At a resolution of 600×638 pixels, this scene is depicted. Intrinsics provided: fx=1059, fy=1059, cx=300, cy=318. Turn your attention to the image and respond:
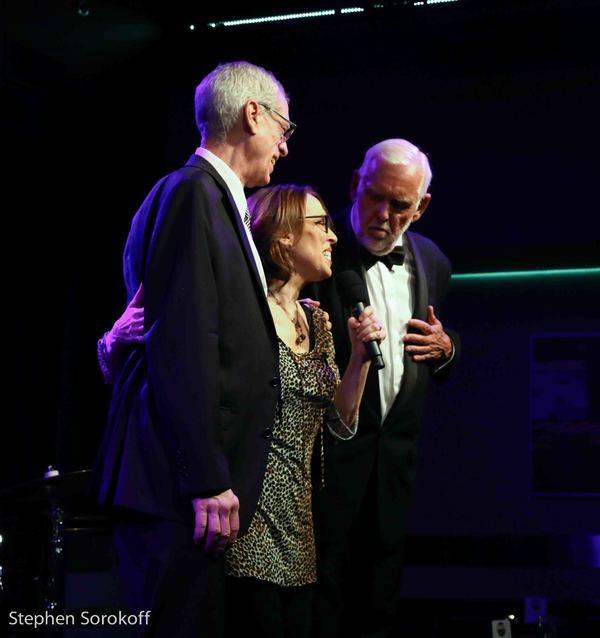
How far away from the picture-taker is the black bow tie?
3.24 m

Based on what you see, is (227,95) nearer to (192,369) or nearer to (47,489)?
(192,369)

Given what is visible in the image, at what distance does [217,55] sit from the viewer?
4902 mm

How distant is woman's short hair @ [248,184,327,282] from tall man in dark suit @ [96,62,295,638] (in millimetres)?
341

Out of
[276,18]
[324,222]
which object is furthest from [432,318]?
[276,18]

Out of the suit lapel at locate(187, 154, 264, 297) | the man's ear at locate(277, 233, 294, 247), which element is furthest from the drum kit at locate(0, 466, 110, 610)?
the suit lapel at locate(187, 154, 264, 297)

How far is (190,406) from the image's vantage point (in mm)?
1932

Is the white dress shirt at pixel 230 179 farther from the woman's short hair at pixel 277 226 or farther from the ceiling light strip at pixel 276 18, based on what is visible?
the ceiling light strip at pixel 276 18

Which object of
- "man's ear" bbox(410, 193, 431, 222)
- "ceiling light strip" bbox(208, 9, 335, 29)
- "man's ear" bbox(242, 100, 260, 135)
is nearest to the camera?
"man's ear" bbox(242, 100, 260, 135)

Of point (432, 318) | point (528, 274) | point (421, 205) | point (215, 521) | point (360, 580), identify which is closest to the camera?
point (215, 521)

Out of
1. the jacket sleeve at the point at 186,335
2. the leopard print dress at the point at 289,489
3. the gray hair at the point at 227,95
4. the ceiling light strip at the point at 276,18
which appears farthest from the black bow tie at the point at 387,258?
the ceiling light strip at the point at 276,18

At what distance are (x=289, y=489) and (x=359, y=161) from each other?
2.69 meters

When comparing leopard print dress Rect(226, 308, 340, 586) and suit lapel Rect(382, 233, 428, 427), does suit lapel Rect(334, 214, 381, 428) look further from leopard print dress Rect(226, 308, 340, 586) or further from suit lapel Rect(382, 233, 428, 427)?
leopard print dress Rect(226, 308, 340, 586)

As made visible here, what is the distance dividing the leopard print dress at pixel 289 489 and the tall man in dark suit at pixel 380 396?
603mm

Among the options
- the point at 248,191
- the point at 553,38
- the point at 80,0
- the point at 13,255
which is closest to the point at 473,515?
the point at 248,191
